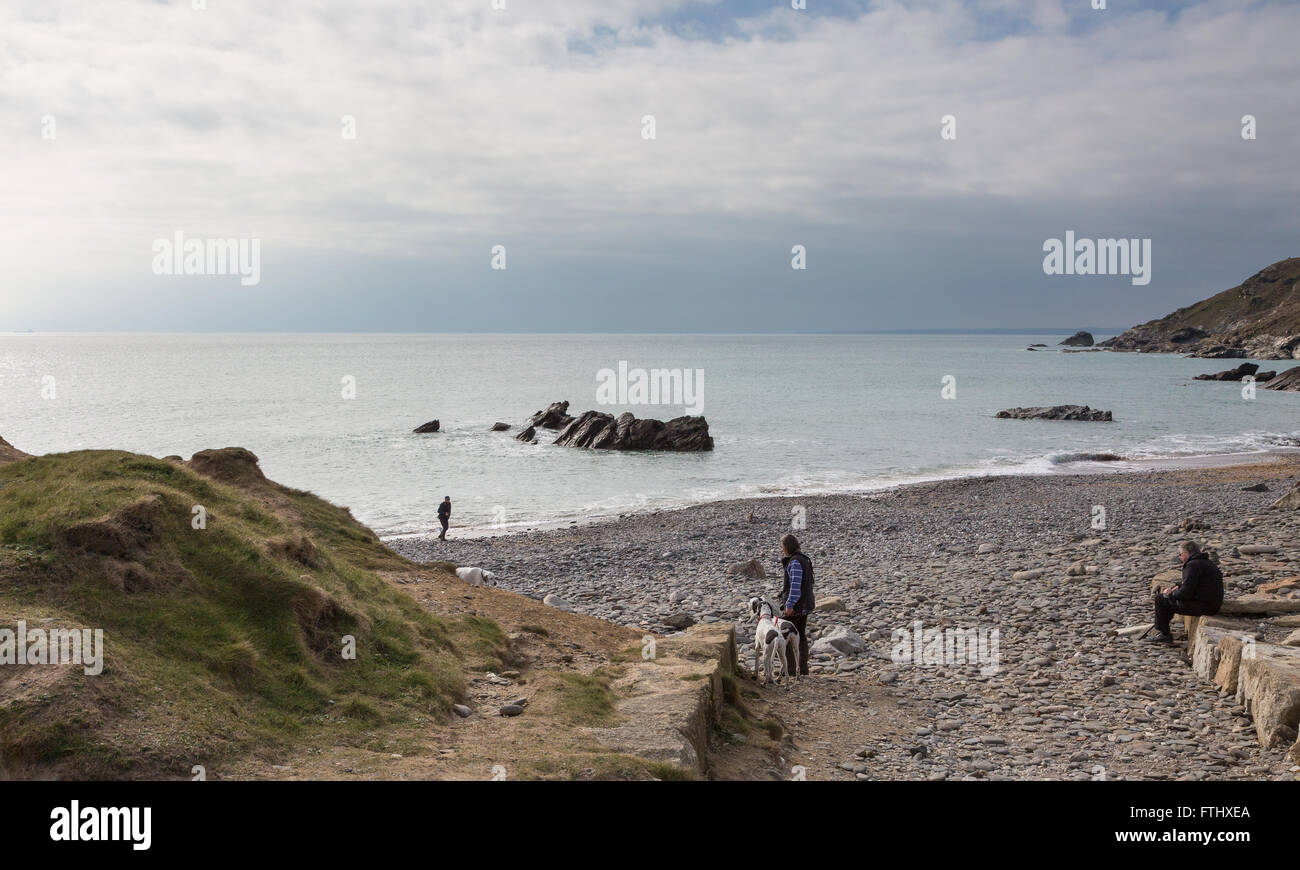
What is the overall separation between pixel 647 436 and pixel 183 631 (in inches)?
2142

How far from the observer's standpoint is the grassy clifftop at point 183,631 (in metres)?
6.76

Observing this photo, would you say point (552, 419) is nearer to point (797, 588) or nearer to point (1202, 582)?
point (797, 588)

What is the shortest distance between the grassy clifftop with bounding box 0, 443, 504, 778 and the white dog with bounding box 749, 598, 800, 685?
4.33m

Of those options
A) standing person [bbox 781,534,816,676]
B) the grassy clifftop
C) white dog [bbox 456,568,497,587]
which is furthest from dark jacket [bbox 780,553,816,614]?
white dog [bbox 456,568,497,587]

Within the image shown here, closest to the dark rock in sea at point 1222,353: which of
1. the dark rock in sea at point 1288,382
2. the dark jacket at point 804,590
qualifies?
the dark rock in sea at point 1288,382

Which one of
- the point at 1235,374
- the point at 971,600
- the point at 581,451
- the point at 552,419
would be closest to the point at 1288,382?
the point at 1235,374

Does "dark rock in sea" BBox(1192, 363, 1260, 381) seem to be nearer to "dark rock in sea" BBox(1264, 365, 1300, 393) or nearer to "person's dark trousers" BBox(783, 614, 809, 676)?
"dark rock in sea" BBox(1264, 365, 1300, 393)

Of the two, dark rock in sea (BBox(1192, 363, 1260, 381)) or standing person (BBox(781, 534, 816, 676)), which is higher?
dark rock in sea (BBox(1192, 363, 1260, 381))

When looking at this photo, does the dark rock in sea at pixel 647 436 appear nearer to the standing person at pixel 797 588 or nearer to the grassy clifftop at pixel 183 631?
the standing person at pixel 797 588

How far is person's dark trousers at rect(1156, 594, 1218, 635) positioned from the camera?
13.5m

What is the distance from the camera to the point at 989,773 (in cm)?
974

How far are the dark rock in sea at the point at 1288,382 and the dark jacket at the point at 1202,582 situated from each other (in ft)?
367

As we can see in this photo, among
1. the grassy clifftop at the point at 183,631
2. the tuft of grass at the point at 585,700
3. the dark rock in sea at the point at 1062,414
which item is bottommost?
the tuft of grass at the point at 585,700

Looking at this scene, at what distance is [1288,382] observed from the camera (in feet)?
339
